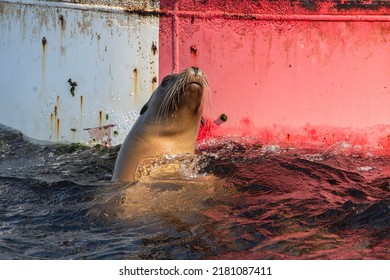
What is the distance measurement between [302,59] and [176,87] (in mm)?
1185

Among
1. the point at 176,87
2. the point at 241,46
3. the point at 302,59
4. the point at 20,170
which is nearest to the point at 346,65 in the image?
the point at 302,59

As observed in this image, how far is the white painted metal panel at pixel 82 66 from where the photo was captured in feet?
26.0

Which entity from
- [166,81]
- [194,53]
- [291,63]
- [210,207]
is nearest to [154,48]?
[194,53]

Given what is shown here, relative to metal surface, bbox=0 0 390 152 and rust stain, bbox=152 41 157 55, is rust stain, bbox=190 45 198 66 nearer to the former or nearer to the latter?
metal surface, bbox=0 0 390 152

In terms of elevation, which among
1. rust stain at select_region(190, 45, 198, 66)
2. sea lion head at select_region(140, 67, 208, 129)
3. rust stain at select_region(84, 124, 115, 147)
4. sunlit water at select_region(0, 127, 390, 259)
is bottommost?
sunlit water at select_region(0, 127, 390, 259)

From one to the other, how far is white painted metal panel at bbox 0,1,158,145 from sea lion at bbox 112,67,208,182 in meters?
0.61

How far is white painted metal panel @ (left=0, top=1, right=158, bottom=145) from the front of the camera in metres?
7.91

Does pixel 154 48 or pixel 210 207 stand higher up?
pixel 154 48

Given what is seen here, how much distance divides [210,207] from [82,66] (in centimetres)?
233

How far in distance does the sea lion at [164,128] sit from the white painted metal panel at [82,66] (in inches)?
23.8

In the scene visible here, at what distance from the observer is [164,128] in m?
7.34

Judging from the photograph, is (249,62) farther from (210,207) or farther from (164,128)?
(210,207)

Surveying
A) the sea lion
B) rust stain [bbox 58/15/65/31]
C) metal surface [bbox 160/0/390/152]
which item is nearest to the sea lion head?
the sea lion

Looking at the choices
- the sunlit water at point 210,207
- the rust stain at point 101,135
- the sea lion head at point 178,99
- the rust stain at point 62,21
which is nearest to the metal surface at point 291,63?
the sunlit water at point 210,207
